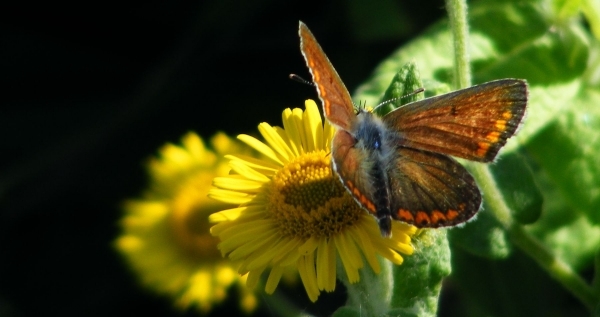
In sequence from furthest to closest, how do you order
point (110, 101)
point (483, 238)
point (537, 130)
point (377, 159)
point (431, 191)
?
point (110, 101), point (537, 130), point (483, 238), point (377, 159), point (431, 191)

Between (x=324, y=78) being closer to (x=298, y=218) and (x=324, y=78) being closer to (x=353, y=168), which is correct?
(x=353, y=168)

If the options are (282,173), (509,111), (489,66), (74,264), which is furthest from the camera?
(74,264)

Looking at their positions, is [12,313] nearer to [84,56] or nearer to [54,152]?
[54,152]

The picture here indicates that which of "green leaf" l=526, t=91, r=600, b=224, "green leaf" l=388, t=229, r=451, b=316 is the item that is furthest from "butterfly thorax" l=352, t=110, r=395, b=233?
→ "green leaf" l=526, t=91, r=600, b=224

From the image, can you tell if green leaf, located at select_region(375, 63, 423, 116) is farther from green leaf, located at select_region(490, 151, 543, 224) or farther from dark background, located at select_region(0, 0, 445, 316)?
dark background, located at select_region(0, 0, 445, 316)

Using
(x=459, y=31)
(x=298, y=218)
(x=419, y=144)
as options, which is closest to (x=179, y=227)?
(x=298, y=218)

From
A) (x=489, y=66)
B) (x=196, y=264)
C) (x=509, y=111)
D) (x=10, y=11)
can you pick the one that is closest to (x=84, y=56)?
(x=10, y=11)

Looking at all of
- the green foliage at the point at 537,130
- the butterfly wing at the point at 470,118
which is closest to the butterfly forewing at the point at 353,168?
the butterfly wing at the point at 470,118
